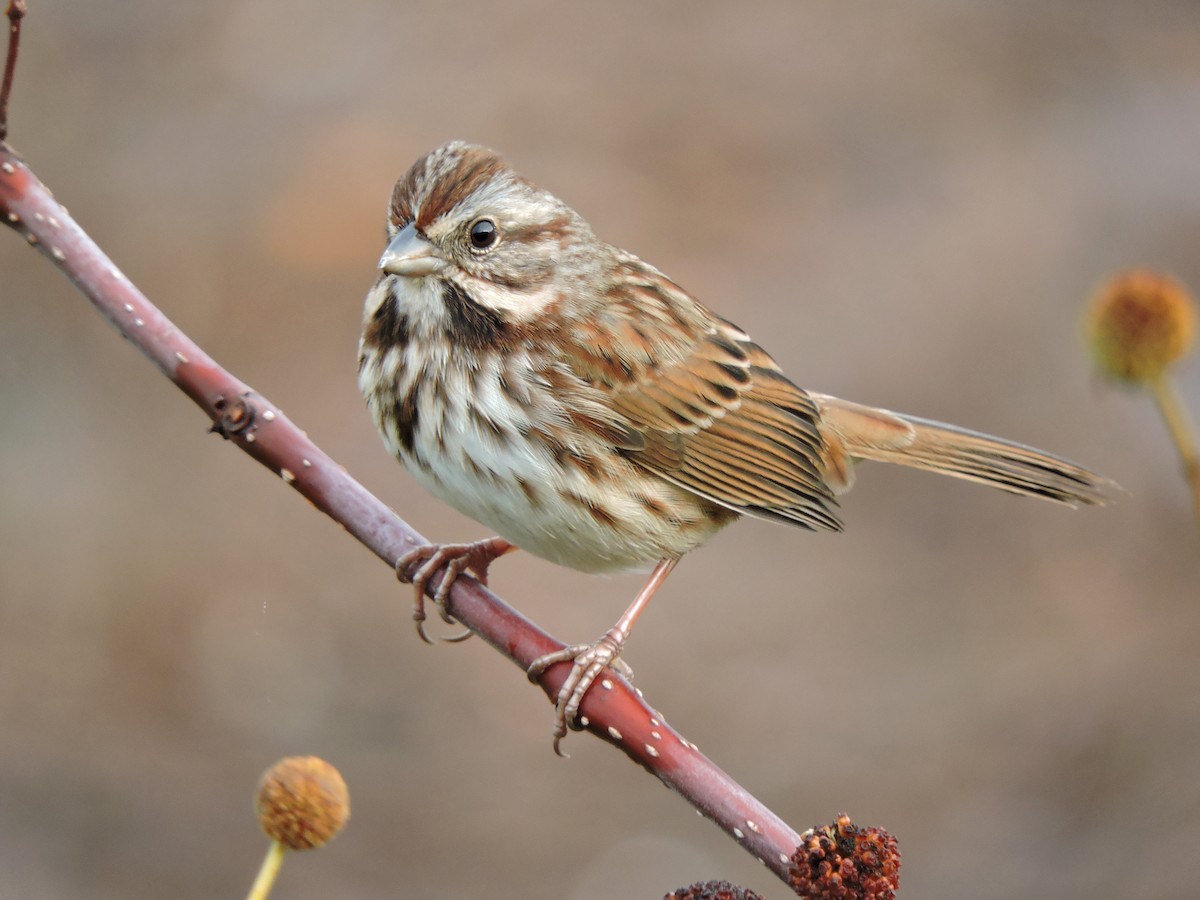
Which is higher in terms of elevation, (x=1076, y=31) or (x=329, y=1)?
(x=1076, y=31)

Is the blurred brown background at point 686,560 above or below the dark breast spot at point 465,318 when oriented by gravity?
above

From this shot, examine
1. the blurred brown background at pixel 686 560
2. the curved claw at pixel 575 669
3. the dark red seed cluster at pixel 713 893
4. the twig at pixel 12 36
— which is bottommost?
the dark red seed cluster at pixel 713 893

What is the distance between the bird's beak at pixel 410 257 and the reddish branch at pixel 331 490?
490mm

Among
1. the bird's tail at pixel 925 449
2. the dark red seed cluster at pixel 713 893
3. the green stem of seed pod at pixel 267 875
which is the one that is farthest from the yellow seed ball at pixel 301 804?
the bird's tail at pixel 925 449

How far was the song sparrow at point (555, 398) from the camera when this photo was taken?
3479mm

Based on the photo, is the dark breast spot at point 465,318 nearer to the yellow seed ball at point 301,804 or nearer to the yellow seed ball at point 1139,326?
the yellow seed ball at point 301,804

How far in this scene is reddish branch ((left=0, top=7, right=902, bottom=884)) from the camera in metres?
2.67

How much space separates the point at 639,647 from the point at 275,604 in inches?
78.9

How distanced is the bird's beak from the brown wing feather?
0.47 m

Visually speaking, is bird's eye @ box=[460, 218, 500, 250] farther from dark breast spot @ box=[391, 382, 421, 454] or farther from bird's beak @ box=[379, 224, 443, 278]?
dark breast spot @ box=[391, 382, 421, 454]

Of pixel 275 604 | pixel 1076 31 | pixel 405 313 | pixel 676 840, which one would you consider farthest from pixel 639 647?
pixel 1076 31

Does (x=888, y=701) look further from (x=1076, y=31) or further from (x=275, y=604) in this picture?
(x=1076, y=31)

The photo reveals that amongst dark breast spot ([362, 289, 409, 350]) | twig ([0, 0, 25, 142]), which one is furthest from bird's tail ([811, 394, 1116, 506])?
twig ([0, 0, 25, 142])

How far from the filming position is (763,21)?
12055mm
